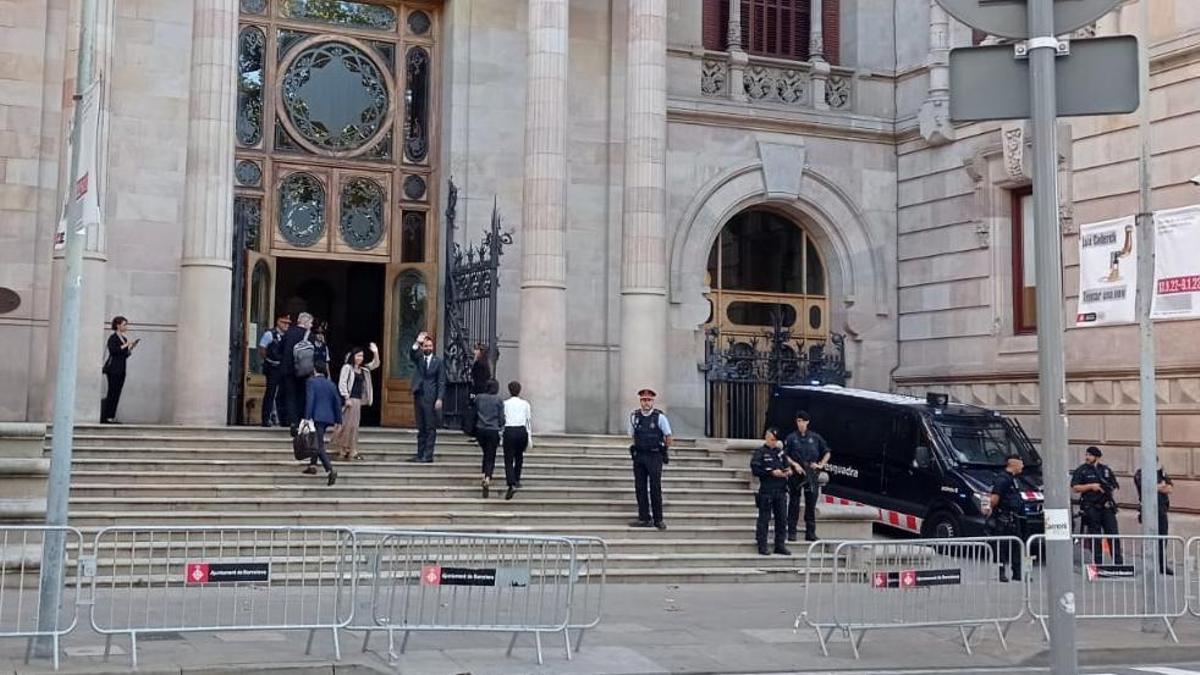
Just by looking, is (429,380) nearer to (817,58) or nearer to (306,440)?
(306,440)

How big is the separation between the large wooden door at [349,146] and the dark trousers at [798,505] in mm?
8222

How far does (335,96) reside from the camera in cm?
2430

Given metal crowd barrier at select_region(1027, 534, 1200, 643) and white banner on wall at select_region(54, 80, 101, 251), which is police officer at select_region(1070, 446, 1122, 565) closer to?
metal crowd barrier at select_region(1027, 534, 1200, 643)

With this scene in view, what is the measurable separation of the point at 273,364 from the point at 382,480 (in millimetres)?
3121

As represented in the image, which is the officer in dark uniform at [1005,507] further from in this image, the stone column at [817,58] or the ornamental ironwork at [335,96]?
the ornamental ironwork at [335,96]

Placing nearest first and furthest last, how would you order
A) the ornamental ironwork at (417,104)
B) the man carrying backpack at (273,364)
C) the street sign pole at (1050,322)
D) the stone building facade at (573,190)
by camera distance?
the street sign pole at (1050,322), the man carrying backpack at (273,364), the stone building facade at (573,190), the ornamental ironwork at (417,104)

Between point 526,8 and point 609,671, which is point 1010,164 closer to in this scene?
point 526,8

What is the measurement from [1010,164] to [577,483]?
32.1 feet

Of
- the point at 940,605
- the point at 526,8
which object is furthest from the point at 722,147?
the point at 940,605

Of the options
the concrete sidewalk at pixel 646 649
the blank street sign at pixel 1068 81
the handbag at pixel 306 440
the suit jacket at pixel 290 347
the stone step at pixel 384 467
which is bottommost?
the concrete sidewalk at pixel 646 649

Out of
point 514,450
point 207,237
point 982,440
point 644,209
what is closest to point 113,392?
point 207,237

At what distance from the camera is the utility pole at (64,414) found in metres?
9.85

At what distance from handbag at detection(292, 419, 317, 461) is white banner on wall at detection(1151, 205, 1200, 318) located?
9.59 m

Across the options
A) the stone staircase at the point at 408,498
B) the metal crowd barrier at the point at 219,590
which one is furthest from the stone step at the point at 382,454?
the metal crowd barrier at the point at 219,590
